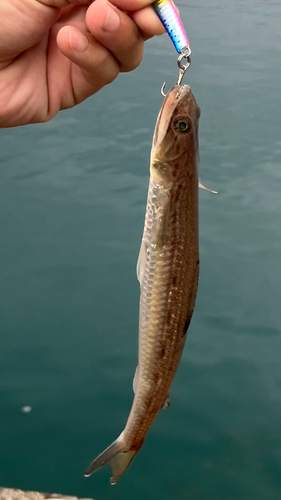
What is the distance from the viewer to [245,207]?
6262mm

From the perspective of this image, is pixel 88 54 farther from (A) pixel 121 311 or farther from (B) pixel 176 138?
(A) pixel 121 311

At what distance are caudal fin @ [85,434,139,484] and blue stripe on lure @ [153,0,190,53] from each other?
1.22m

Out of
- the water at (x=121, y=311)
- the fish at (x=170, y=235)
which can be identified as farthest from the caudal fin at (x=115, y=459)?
the water at (x=121, y=311)

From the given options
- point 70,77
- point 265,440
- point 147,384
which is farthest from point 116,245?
point 147,384

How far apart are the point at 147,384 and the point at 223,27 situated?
1225 centimetres

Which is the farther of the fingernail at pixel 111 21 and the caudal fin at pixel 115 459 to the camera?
the caudal fin at pixel 115 459

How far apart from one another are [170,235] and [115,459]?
0.80 metres

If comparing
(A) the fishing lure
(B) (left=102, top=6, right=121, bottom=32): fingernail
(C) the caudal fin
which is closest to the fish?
(A) the fishing lure

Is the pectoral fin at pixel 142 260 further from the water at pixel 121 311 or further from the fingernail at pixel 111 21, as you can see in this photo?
the water at pixel 121 311

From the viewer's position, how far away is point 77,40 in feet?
5.18

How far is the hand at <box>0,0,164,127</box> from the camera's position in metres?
1.50

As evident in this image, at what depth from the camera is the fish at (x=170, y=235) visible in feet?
4.86

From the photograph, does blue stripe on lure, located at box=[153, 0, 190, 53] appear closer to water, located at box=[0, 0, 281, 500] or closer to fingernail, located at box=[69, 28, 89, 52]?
fingernail, located at box=[69, 28, 89, 52]

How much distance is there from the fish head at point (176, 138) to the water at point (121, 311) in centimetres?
264
